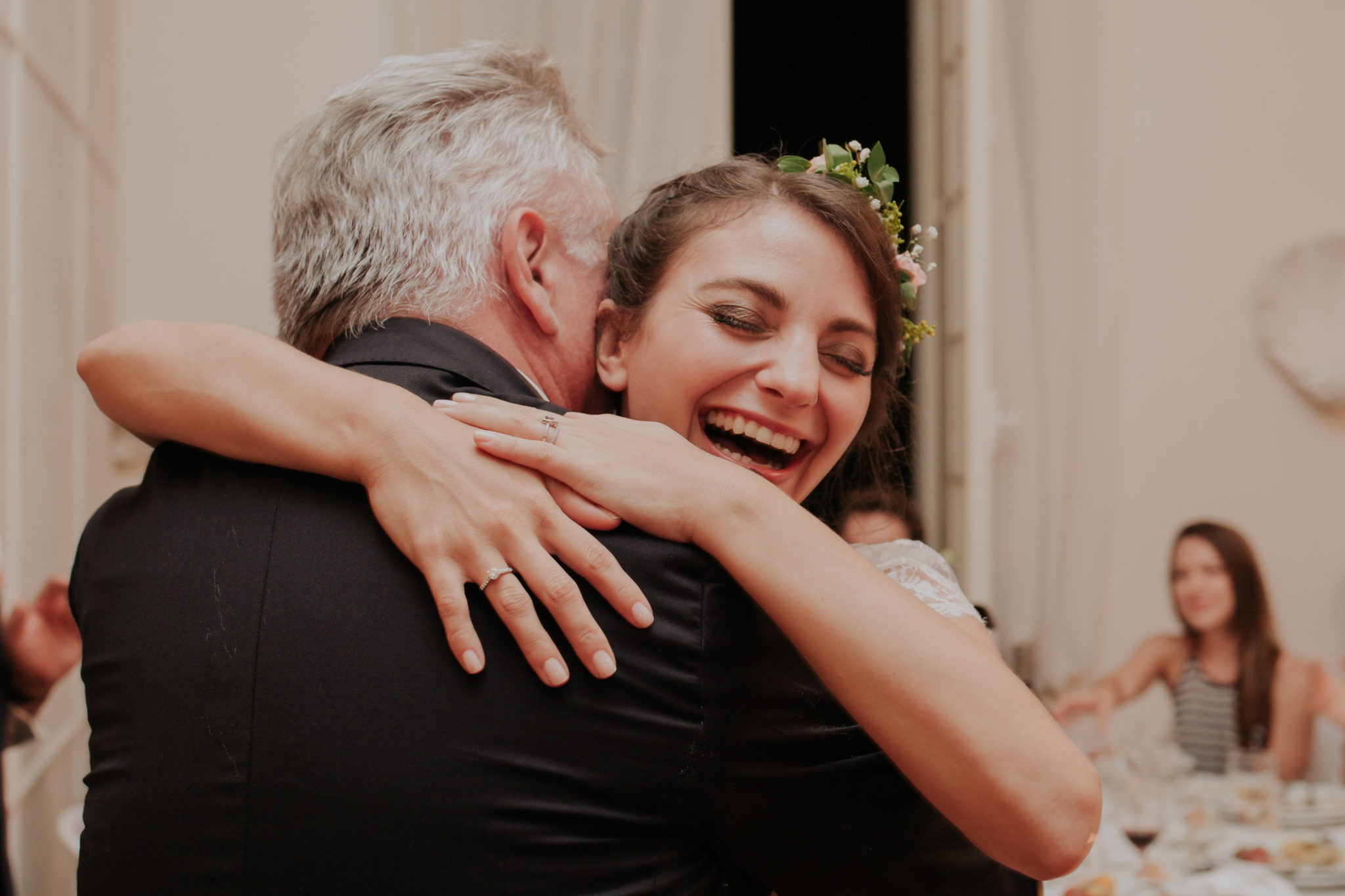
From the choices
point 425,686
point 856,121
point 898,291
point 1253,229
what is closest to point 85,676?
point 425,686

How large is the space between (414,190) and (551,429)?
35cm

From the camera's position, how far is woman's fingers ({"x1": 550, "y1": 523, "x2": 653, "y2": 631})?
0.72 m

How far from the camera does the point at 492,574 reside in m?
0.73

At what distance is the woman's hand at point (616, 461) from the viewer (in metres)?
0.76

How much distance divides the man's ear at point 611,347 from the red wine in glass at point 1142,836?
6.08ft

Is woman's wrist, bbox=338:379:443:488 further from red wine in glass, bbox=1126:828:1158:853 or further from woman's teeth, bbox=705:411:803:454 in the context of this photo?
red wine in glass, bbox=1126:828:1158:853

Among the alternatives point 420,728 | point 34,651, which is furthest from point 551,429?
point 34,651

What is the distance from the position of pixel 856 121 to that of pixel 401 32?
213 cm

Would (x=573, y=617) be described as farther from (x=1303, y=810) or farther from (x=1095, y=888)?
(x=1303, y=810)

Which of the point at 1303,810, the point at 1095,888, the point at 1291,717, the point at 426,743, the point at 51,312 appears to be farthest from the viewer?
the point at 1291,717

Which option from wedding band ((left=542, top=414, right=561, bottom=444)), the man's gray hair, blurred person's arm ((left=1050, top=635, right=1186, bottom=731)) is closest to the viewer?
wedding band ((left=542, top=414, right=561, bottom=444))

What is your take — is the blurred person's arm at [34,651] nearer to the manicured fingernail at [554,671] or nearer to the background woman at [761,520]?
the background woman at [761,520]

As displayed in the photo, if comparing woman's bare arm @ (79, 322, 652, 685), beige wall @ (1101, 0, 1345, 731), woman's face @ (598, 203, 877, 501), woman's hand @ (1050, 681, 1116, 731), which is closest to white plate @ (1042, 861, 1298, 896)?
woman's hand @ (1050, 681, 1116, 731)

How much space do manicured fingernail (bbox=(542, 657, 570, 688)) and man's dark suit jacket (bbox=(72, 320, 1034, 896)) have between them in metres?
0.01
